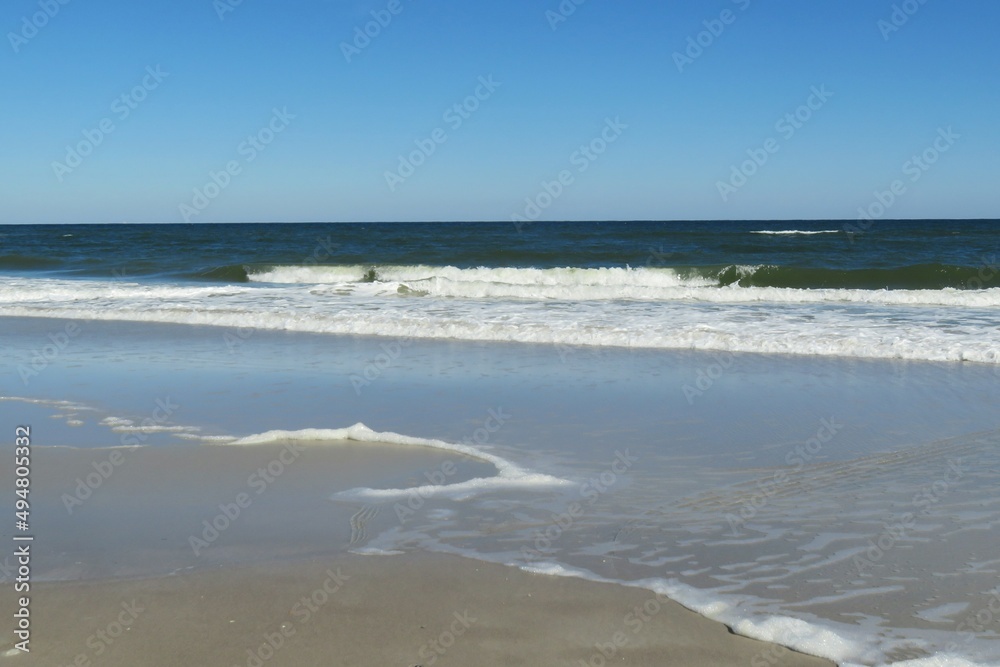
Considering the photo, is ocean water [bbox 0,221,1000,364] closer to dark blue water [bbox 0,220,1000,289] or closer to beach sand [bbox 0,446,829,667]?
dark blue water [bbox 0,220,1000,289]

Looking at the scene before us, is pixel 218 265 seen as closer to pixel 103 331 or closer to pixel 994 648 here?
pixel 103 331

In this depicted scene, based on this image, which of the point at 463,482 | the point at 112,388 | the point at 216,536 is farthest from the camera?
the point at 112,388

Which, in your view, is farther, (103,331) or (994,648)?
(103,331)

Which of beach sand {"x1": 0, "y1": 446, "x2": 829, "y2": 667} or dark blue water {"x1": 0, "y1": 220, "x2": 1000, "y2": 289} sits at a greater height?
dark blue water {"x1": 0, "y1": 220, "x2": 1000, "y2": 289}

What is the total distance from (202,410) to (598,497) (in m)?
3.81

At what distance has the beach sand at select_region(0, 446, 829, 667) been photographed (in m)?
3.10

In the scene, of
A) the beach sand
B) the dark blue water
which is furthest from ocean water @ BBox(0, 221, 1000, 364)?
the beach sand

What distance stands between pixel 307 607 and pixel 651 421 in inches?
155

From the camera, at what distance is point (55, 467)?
557cm

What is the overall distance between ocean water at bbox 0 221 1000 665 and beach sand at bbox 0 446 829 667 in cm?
21

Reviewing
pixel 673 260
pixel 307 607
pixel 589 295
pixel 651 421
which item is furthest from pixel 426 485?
pixel 673 260

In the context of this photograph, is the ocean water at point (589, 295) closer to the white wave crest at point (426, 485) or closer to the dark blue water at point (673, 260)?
the dark blue water at point (673, 260)

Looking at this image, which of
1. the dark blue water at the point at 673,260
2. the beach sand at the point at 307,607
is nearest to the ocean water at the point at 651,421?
the beach sand at the point at 307,607

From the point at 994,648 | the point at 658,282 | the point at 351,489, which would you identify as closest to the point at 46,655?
the point at 351,489
